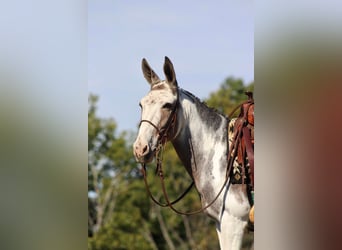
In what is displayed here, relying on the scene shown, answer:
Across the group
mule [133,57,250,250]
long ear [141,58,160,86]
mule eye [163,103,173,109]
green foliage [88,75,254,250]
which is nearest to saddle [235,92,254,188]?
mule [133,57,250,250]

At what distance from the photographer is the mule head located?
8.04 ft

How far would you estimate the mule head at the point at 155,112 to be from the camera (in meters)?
2.45

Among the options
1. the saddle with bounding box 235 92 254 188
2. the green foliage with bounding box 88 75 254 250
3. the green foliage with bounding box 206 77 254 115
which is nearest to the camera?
the saddle with bounding box 235 92 254 188

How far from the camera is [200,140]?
2.64 m

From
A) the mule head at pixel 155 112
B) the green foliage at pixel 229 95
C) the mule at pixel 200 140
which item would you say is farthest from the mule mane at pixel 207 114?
the green foliage at pixel 229 95

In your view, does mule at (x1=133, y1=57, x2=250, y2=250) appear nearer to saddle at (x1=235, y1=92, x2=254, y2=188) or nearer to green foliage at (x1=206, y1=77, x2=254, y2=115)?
saddle at (x1=235, y1=92, x2=254, y2=188)

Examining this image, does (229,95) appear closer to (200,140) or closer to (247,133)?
(200,140)

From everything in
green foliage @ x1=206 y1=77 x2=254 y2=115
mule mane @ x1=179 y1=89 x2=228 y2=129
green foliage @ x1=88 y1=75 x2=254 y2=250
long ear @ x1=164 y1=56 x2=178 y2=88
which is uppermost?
green foliage @ x1=206 y1=77 x2=254 y2=115

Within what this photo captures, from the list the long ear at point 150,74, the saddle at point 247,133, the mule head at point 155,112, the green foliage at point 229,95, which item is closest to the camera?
the saddle at point 247,133

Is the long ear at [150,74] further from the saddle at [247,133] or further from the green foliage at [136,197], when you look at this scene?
the green foliage at [136,197]

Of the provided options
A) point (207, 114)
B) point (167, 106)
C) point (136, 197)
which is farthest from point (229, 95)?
point (167, 106)

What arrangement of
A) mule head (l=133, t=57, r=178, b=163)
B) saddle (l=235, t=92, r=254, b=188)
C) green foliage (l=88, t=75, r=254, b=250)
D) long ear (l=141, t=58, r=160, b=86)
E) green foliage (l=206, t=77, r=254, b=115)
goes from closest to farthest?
saddle (l=235, t=92, r=254, b=188)
mule head (l=133, t=57, r=178, b=163)
long ear (l=141, t=58, r=160, b=86)
green foliage (l=88, t=75, r=254, b=250)
green foliage (l=206, t=77, r=254, b=115)

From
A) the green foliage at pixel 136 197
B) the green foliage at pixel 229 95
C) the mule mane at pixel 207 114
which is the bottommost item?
the green foliage at pixel 136 197
